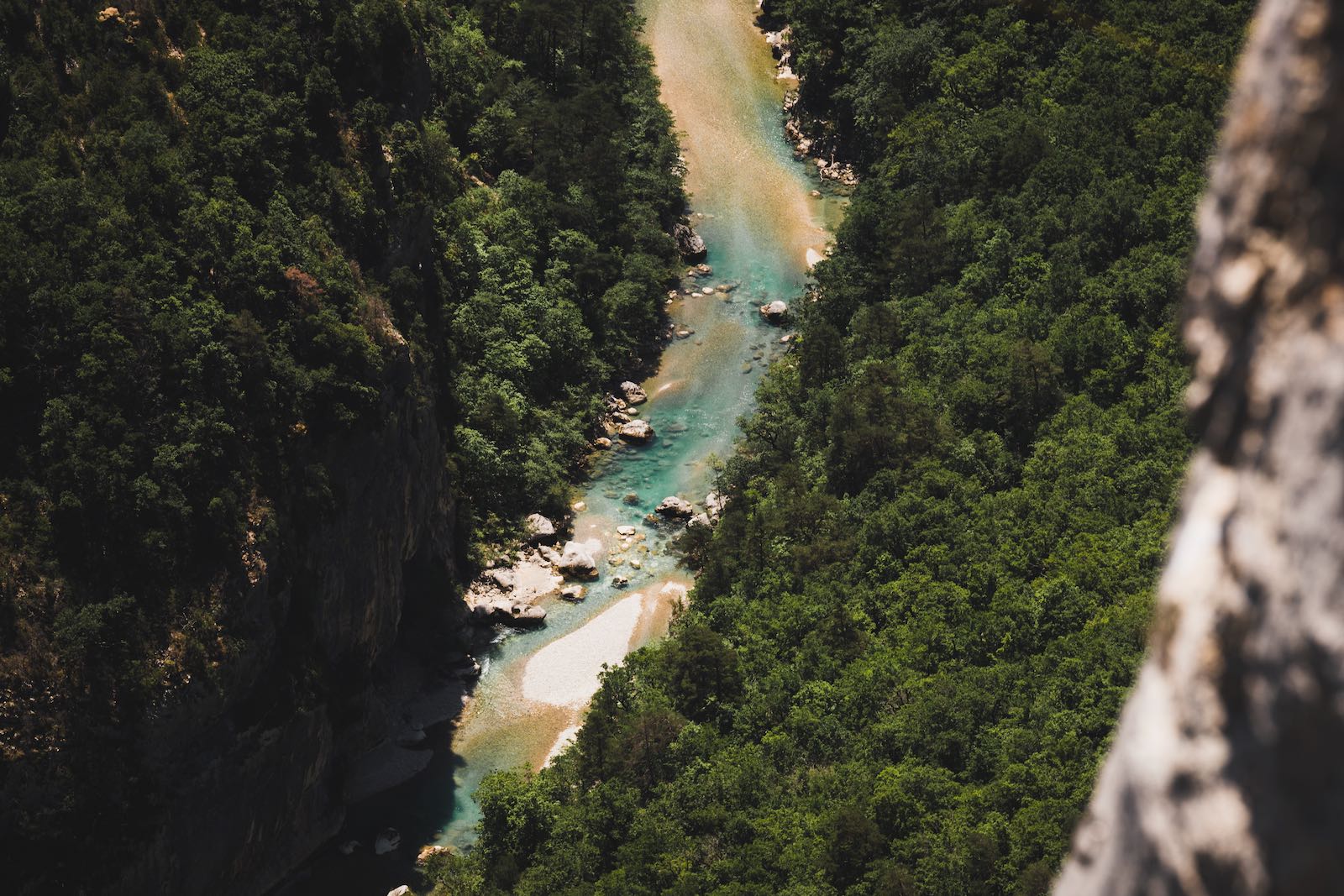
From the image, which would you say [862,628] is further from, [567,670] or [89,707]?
[89,707]

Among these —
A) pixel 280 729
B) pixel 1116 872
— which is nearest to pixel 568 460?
pixel 280 729

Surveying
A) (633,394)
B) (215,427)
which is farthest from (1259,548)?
(633,394)

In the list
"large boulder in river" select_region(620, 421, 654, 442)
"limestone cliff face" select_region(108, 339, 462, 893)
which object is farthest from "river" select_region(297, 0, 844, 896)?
"limestone cliff face" select_region(108, 339, 462, 893)

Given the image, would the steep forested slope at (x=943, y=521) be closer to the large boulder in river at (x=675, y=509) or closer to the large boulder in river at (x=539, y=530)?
the large boulder in river at (x=675, y=509)

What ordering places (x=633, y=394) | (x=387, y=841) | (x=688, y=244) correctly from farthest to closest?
(x=688, y=244)
(x=633, y=394)
(x=387, y=841)

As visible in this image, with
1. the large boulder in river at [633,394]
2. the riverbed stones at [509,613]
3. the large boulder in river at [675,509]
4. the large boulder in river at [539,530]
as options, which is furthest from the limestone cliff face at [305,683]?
the large boulder in river at [633,394]

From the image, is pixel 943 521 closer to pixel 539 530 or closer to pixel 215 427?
pixel 539 530
